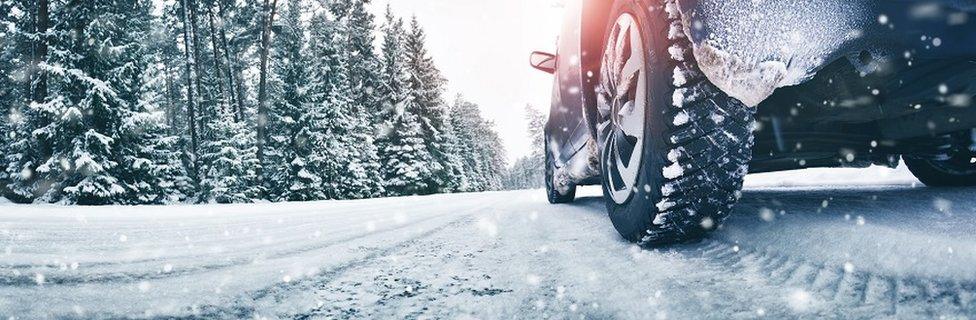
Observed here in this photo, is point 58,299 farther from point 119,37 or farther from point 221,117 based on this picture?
point 221,117

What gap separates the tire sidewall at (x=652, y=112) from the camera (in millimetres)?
1451

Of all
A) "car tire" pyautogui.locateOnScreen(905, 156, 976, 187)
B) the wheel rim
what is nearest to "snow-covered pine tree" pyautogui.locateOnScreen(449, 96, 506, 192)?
"car tire" pyautogui.locateOnScreen(905, 156, 976, 187)

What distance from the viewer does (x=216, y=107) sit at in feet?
77.0

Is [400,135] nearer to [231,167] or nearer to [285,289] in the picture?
[231,167]

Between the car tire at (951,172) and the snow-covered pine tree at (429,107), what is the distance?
74.0 ft

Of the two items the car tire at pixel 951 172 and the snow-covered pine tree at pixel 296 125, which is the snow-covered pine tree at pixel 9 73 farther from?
the car tire at pixel 951 172

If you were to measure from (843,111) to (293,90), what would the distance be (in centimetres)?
2183

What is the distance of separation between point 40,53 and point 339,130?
32.1 ft

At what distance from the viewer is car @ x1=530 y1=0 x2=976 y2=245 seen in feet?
4.21

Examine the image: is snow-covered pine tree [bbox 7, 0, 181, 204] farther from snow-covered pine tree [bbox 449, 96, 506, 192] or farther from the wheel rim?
snow-covered pine tree [bbox 449, 96, 506, 192]

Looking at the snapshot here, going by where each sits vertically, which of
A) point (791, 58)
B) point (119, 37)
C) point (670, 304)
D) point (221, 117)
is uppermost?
point (119, 37)

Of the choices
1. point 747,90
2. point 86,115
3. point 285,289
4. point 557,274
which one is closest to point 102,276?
point 285,289

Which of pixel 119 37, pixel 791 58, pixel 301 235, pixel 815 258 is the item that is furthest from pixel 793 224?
pixel 119 37

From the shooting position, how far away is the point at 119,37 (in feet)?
50.7
